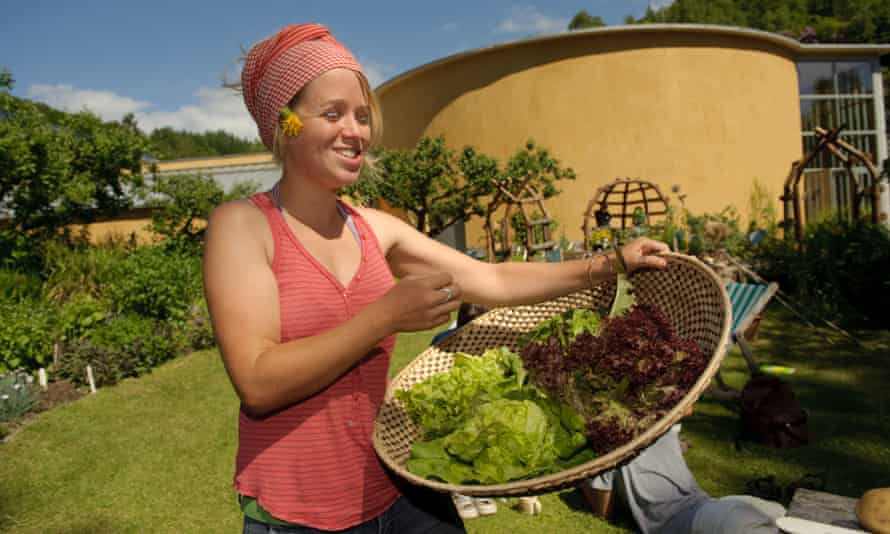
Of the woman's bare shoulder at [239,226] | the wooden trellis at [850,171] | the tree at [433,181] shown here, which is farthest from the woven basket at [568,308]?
the tree at [433,181]

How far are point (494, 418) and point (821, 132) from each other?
10.8 m

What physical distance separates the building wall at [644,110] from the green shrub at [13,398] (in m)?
14.3

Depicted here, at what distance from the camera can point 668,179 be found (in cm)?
1833

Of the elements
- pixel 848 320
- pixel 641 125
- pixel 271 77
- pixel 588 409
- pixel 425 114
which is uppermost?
pixel 425 114

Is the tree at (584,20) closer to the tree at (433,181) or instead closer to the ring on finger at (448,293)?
the tree at (433,181)

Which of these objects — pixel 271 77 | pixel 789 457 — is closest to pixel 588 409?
pixel 271 77

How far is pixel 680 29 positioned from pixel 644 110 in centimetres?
252

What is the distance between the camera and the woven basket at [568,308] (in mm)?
1481

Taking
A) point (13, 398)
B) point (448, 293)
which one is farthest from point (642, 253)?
point (13, 398)

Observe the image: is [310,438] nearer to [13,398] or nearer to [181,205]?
[13,398]

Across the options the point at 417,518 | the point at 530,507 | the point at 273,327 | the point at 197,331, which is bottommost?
the point at 530,507

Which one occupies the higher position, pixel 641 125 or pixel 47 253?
pixel 641 125

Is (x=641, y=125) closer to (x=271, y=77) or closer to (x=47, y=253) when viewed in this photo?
(x=47, y=253)

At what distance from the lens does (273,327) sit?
145 cm
